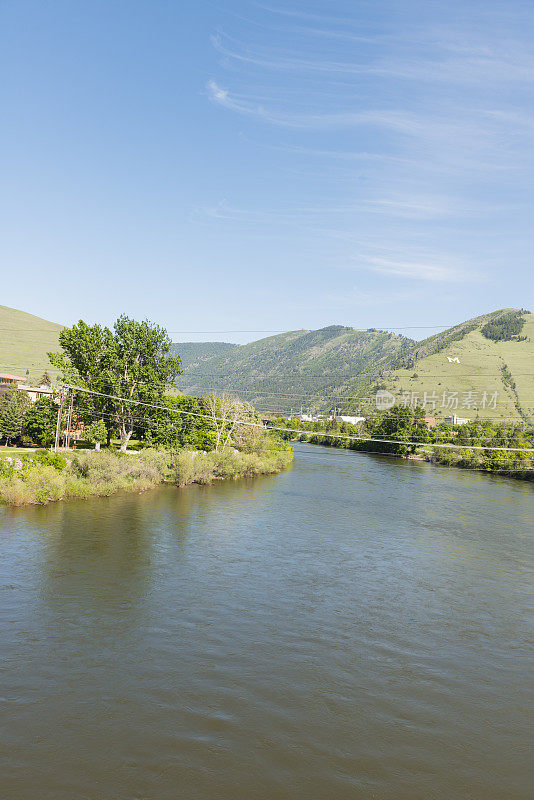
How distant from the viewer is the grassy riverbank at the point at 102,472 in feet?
111

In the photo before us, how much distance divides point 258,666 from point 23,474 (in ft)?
81.6

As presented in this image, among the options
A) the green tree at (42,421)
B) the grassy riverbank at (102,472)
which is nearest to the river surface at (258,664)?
the grassy riverbank at (102,472)

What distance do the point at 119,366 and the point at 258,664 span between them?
4557 centimetres

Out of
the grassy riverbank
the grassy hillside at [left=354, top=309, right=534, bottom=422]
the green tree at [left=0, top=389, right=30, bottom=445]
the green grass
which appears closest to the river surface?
the grassy riverbank

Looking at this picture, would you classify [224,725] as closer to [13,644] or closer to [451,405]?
[13,644]

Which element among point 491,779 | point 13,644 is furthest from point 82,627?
point 491,779

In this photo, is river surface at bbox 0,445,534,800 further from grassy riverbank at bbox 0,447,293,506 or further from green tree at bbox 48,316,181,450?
green tree at bbox 48,316,181,450

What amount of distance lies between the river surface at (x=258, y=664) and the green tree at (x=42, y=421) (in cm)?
2370

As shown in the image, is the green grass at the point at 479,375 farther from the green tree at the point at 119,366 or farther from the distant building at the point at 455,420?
the green tree at the point at 119,366

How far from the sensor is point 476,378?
148 metres

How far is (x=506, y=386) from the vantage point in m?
135

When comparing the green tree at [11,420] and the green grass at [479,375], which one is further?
the green grass at [479,375]

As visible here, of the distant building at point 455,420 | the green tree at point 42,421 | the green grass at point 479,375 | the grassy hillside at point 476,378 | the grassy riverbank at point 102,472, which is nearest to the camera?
the grassy riverbank at point 102,472

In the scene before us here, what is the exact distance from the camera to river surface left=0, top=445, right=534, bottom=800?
11.1 meters
